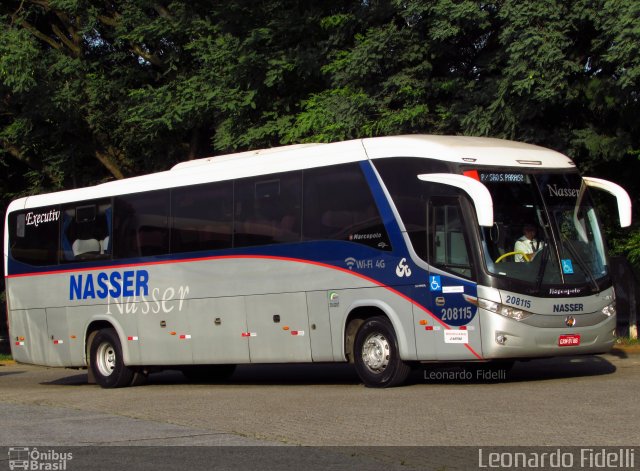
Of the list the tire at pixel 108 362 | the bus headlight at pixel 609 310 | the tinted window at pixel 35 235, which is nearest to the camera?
the bus headlight at pixel 609 310

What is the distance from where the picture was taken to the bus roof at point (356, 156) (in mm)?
15617

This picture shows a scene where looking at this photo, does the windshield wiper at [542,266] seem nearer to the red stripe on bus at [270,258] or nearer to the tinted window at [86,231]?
the red stripe on bus at [270,258]

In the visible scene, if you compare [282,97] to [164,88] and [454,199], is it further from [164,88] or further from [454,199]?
[454,199]

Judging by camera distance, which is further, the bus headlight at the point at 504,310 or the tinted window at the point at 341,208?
the tinted window at the point at 341,208

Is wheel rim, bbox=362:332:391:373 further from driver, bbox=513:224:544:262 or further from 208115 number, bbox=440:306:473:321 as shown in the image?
driver, bbox=513:224:544:262

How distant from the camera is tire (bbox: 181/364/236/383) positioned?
2147cm

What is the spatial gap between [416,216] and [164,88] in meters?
12.3

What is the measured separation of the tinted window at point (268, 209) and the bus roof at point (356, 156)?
190mm

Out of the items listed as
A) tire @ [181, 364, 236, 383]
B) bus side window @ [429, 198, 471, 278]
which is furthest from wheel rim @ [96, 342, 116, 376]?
bus side window @ [429, 198, 471, 278]

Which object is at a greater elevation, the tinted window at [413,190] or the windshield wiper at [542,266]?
the tinted window at [413,190]
